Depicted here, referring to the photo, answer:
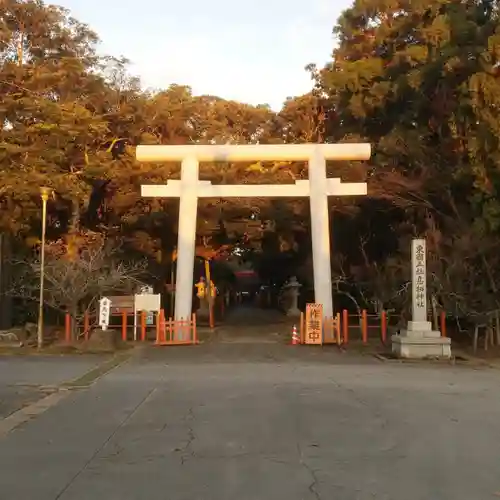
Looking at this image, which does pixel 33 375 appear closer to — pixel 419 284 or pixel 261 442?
pixel 261 442

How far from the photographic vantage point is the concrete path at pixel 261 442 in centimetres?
631

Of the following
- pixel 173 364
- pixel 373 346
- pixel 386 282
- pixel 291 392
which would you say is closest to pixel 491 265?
pixel 373 346

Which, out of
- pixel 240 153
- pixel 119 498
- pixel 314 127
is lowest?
pixel 119 498

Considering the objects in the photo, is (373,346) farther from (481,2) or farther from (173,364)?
(481,2)

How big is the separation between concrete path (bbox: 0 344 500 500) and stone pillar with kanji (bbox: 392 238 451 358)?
5.34 meters

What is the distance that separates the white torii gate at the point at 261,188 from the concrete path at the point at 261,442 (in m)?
12.4

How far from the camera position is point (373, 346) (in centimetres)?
2566

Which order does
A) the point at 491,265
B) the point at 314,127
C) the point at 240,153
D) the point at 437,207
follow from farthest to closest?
the point at 314,127 → the point at 437,207 → the point at 240,153 → the point at 491,265

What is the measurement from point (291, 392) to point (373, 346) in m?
13.1

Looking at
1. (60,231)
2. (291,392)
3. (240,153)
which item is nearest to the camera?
(291,392)

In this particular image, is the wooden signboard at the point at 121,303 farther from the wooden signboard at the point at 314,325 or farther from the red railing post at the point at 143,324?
the wooden signboard at the point at 314,325

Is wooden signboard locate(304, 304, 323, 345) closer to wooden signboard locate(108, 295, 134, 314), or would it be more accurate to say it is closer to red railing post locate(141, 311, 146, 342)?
red railing post locate(141, 311, 146, 342)

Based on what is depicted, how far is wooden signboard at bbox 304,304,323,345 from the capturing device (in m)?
26.1

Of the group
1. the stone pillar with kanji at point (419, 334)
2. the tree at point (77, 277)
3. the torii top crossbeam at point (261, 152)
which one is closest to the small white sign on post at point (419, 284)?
the stone pillar with kanji at point (419, 334)
